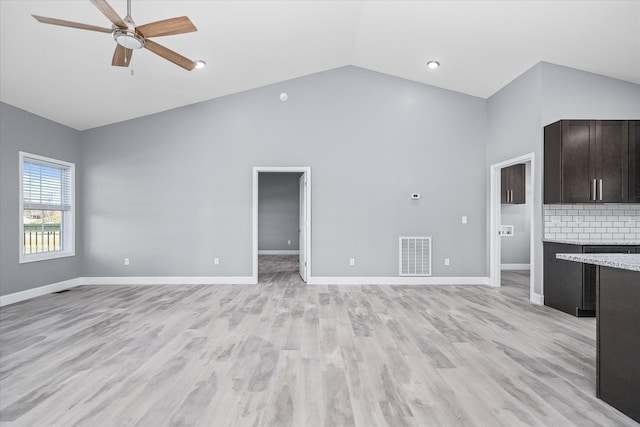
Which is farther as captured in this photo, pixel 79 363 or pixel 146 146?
pixel 146 146

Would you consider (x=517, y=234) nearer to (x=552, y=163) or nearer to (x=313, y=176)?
(x=552, y=163)

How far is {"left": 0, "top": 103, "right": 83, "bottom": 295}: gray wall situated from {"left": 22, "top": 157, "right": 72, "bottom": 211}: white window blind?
197 mm

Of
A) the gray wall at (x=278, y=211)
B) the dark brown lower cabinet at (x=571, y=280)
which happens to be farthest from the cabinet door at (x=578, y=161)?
the gray wall at (x=278, y=211)

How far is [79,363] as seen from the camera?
265 centimetres

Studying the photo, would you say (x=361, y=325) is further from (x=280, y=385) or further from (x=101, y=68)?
(x=101, y=68)

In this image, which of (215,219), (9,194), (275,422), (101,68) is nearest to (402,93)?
(215,219)

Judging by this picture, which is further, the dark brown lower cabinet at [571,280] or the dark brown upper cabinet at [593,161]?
the dark brown upper cabinet at [593,161]

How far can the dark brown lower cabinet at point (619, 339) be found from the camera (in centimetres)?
186

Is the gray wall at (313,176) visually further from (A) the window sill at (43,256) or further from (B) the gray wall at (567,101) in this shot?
(B) the gray wall at (567,101)

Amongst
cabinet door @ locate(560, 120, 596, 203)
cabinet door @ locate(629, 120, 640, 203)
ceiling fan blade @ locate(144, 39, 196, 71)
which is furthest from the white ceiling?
cabinet door @ locate(560, 120, 596, 203)

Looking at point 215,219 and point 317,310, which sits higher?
point 215,219

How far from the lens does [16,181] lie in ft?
15.0

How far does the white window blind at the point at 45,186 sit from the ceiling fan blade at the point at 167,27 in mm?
3697

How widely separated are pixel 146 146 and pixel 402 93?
4.65 metres
